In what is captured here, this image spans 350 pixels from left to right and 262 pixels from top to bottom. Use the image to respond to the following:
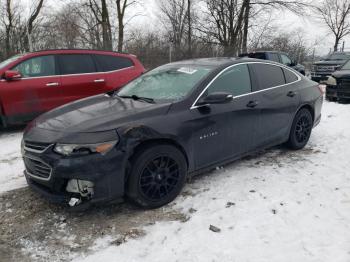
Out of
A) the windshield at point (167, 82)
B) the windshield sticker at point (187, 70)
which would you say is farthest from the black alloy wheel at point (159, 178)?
the windshield sticker at point (187, 70)

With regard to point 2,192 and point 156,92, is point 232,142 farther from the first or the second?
point 2,192

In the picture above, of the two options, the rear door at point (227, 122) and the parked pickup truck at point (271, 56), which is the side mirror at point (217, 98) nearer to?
the rear door at point (227, 122)

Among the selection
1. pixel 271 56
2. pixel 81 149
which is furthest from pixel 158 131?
pixel 271 56

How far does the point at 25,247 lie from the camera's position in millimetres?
2943

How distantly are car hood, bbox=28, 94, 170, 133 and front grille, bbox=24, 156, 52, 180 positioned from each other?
35cm

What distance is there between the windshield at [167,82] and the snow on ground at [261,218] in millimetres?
1182

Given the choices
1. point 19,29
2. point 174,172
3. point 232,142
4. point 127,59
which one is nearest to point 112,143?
point 174,172

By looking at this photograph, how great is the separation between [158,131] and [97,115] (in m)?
0.67

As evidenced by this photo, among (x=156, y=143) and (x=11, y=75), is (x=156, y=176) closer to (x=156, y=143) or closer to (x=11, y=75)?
(x=156, y=143)

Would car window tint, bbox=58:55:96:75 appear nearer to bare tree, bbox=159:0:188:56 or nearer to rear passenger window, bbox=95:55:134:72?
rear passenger window, bbox=95:55:134:72

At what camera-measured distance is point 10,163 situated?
502 cm

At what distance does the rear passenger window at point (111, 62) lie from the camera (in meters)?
7.60

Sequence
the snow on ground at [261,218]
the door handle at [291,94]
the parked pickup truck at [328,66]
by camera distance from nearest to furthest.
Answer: the snow on ground at [261,218], the door handle at [291,94], the parked pickup truck at [328,66]

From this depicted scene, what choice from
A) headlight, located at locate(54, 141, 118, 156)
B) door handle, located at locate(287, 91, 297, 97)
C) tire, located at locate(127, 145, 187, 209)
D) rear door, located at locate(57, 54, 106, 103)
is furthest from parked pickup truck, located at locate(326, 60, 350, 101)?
headlight, located at locate(54, 141, 118, 156)
